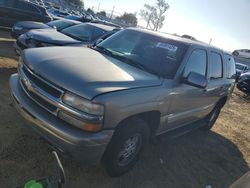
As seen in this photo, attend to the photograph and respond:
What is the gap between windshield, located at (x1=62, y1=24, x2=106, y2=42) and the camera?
8.53 meters

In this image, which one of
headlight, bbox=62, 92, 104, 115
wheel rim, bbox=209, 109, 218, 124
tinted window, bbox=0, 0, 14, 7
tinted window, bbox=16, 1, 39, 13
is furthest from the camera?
tinted window, bbox=16, 1, 39, 13

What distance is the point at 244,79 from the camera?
47.7 ft

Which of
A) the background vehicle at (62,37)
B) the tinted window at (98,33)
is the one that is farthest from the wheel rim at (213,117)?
the tinted window at (98,33)

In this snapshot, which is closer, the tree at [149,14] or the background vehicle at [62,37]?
the background vehicle at [62,37]

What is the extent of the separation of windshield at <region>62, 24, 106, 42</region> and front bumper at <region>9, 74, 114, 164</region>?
5.26 meters

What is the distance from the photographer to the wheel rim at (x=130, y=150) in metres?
3.84

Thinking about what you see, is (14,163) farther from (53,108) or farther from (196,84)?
(196,84)

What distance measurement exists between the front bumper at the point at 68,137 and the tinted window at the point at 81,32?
207 inches

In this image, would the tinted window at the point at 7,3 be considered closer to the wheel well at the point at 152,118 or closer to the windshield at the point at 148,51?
the windshield at the point at 148,51

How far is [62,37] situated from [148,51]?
4.05m

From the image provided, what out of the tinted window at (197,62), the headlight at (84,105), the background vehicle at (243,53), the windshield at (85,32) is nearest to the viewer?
the headlight at (84,105)

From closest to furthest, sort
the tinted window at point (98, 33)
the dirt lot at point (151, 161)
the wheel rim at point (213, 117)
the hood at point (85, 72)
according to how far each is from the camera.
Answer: the hood at point (85, 72) < the dirt lot at point (151, 161) < the wheel rim at point (213, 117) < the tinted window at point (98, 33)

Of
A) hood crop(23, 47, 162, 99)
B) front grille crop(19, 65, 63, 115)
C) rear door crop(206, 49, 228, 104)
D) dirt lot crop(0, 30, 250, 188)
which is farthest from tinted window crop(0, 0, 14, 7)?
front grille crop(19, 65, 63, 115)

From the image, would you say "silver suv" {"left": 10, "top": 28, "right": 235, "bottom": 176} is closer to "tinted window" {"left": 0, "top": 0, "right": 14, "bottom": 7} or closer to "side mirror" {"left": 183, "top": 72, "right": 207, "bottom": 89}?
"side mirror" {"left": 183, "top": 72, "right": 207, "bottom": 89}
